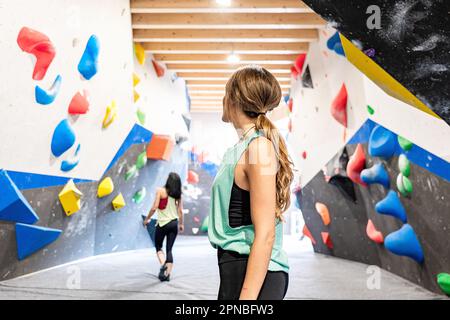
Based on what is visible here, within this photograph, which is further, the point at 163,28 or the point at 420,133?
the point at 163,28

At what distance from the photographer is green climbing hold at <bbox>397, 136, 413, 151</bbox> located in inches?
135

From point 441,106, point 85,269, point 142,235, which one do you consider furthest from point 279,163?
point 142,235

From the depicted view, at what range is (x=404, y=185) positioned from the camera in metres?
3.61

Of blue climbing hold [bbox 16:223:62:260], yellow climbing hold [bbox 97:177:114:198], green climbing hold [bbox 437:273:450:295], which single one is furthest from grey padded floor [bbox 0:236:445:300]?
yellow climbing hold [bbox 97:177:114:198]

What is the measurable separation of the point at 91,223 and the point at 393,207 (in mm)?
3525

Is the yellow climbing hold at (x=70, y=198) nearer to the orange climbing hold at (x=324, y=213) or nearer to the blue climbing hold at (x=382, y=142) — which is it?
the blue climbing hold at (x=382, y=142)

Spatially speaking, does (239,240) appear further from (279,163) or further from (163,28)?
(163,28)

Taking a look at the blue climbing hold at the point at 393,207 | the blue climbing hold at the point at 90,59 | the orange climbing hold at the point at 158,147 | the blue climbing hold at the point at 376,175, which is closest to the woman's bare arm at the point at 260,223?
the blue climbing hold at the point at 393,207

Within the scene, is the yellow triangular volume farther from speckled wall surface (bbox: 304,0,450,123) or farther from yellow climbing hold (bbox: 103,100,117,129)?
yellow climbing hold (bbox: 103,100,117,129)

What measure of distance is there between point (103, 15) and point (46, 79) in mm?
1325

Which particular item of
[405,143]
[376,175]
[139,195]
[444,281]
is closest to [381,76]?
[405,143]

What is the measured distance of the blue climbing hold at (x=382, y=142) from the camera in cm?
381

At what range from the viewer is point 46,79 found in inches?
157

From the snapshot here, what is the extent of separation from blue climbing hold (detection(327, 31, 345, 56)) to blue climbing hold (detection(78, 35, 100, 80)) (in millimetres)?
2638
